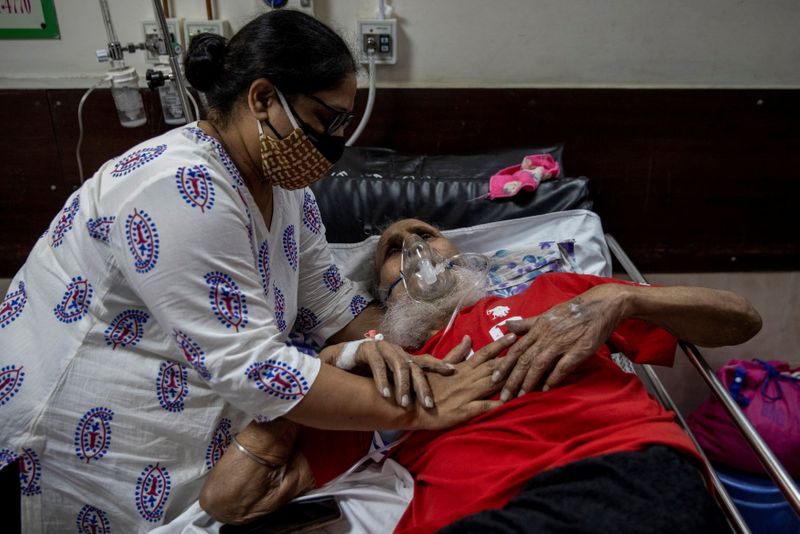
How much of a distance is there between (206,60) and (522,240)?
135 centimetres

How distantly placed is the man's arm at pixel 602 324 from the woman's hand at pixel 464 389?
0.11ft

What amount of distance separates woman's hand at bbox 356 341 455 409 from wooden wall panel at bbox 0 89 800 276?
4.37ft

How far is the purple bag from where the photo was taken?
83.2 inches

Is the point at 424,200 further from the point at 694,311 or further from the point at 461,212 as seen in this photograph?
the point at 694,311

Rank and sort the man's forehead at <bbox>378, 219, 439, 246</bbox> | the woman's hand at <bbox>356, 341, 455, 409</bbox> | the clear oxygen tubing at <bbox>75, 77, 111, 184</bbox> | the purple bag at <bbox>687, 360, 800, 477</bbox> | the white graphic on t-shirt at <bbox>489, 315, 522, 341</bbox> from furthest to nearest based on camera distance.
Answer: the clear oxygen tubing at <bbox>75, 77, 111, 184</bbox>, the purple bag at <bbox>687, 360, 800, 477</bbox>, the man's forehead at <bbox>378, 219, 439, 246</bbox>, the white graphic on t-shirt at <bbox>489, 315, 522, 341</bbox>, the woman's hand at <bbox>356, 341, 455, 409</bbox>

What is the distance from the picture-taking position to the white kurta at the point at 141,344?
3.62ft

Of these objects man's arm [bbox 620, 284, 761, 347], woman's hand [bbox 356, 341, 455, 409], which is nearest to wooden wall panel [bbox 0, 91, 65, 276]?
woman's hand [bbox 356, 341, 455, 409]

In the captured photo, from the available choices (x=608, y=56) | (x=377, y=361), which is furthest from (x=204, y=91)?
(x=608, y=56)

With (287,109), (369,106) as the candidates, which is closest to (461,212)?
(369,106)

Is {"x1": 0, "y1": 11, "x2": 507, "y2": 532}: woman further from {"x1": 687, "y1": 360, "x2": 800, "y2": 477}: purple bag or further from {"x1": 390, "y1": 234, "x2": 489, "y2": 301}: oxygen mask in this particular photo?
{"x1": 687, "y1": 360, "x2": 800, "y2": 477}: purple bag

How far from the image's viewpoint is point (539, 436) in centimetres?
125

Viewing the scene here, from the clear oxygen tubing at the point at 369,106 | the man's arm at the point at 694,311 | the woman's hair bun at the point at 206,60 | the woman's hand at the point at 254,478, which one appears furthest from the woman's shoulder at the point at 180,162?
the clear oxygen tubing at the point at 369,106

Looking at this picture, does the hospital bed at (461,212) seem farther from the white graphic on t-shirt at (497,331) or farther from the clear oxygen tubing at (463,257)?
the white graphic on t-shirt at (497,331)

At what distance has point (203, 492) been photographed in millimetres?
1309
